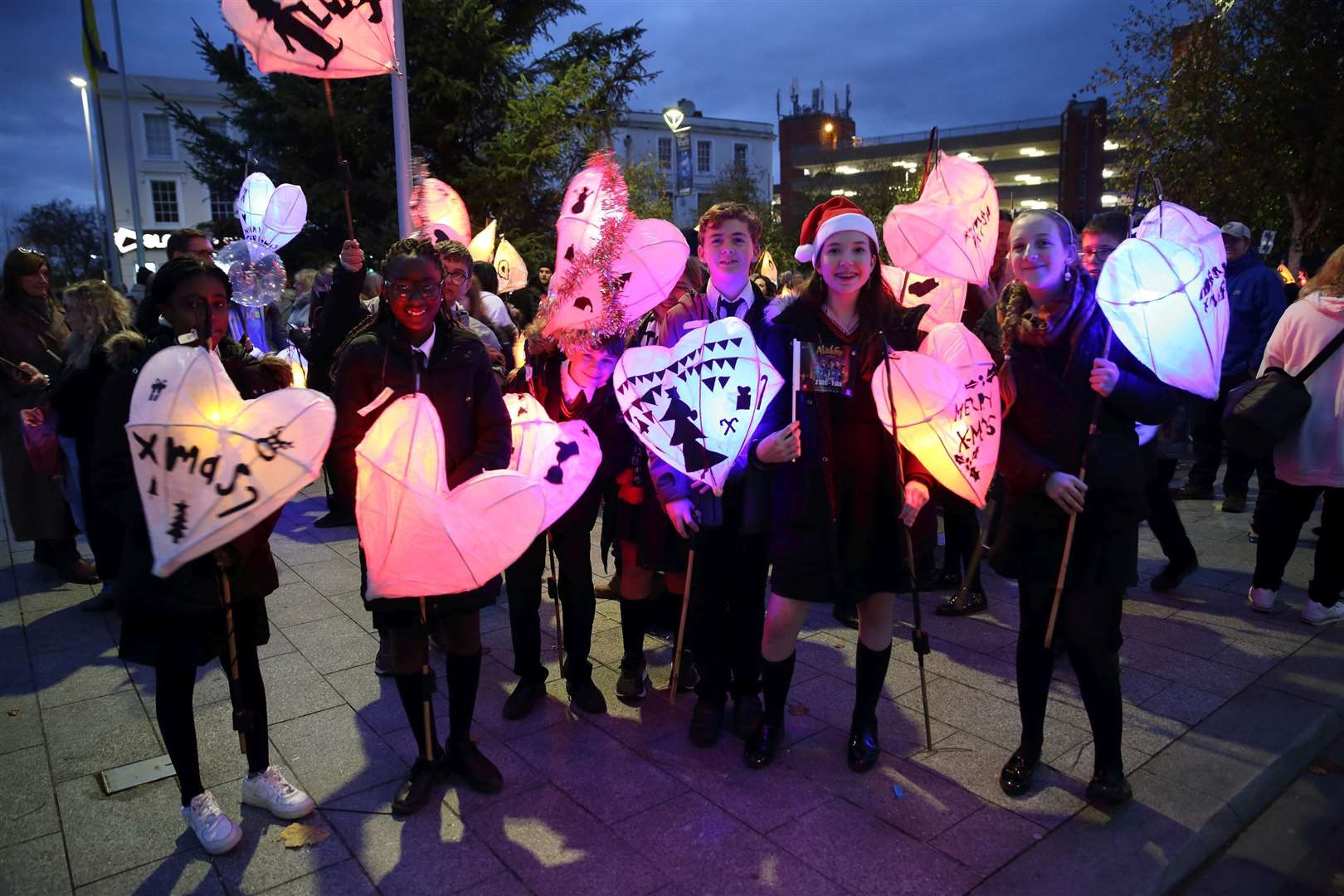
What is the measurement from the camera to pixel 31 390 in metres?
5.46

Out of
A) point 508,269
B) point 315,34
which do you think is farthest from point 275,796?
point 508,269

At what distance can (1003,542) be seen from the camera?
3066 millimetres

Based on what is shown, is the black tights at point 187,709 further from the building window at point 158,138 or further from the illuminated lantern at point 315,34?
the building window at point 158,138

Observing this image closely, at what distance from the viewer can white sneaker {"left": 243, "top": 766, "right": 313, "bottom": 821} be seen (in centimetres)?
285

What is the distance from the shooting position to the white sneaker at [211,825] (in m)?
2.66

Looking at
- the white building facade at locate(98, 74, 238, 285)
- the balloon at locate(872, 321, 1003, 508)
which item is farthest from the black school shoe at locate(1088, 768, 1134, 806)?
the white building facade at locate(98, 74, 238, 285)

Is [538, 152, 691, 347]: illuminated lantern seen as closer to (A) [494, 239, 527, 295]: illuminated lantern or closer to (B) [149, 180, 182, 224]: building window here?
(A) [494, 239, 527, 295]: illuminated lantern

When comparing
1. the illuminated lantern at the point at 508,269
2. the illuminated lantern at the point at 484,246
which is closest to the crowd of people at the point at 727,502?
the illuminated lantern at the point at 484,246

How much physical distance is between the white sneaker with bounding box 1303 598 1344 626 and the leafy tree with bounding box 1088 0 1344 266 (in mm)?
7824

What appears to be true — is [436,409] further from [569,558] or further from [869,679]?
[869,679]

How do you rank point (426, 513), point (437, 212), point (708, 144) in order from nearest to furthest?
point (426, 513)
point (437, 212)
point (708, 144)

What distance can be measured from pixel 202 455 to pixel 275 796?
1.37 metres

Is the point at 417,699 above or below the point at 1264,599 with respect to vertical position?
above

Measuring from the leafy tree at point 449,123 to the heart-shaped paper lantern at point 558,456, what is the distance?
1069 centimetres
